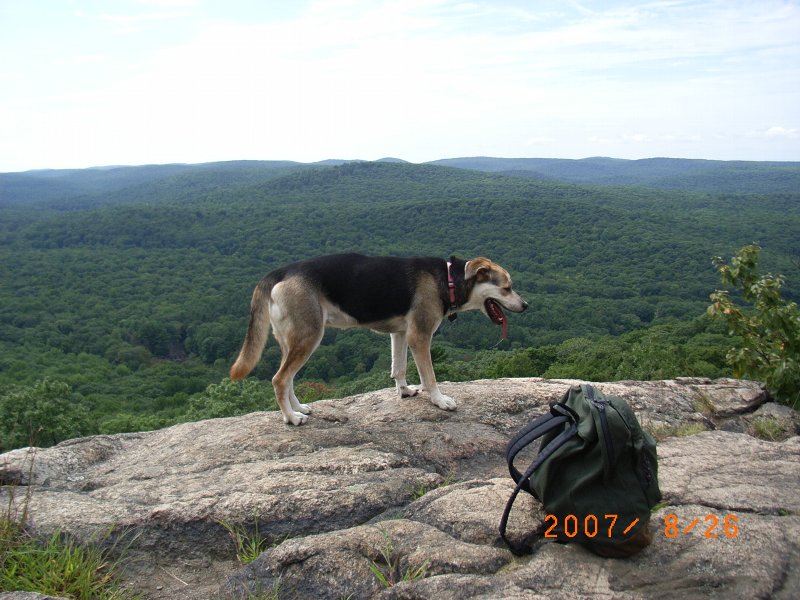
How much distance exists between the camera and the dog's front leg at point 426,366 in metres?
6.89

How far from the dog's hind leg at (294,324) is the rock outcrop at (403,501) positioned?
695 mm

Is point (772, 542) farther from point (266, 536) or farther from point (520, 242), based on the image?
point (520, 242)

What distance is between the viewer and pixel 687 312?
207ft

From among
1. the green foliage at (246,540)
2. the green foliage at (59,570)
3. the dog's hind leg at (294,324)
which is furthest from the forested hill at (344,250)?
the green foliage at (59,570)

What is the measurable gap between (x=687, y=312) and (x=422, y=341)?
63.4m

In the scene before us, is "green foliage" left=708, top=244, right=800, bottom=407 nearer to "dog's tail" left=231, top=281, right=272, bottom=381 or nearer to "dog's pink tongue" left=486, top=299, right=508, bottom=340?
"dog's pink tongue" left=486, top=299, right=508, bottom=340

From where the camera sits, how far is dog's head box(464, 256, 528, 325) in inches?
276

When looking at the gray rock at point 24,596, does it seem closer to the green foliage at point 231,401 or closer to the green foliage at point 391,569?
the green foliage at point 391,569

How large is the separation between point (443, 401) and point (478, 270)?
1.56m

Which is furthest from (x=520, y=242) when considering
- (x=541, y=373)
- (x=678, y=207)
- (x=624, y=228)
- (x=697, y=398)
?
(x=697, y=398)

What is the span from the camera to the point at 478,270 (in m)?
6.98

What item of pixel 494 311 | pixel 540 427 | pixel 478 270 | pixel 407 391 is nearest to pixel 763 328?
pixel 494 311

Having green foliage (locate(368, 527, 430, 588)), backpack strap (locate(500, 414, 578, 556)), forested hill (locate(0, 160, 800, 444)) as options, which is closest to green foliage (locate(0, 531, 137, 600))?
green foliage (locate(368, 527, 430, 588))

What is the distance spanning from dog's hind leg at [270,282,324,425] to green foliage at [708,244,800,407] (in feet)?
17.0
